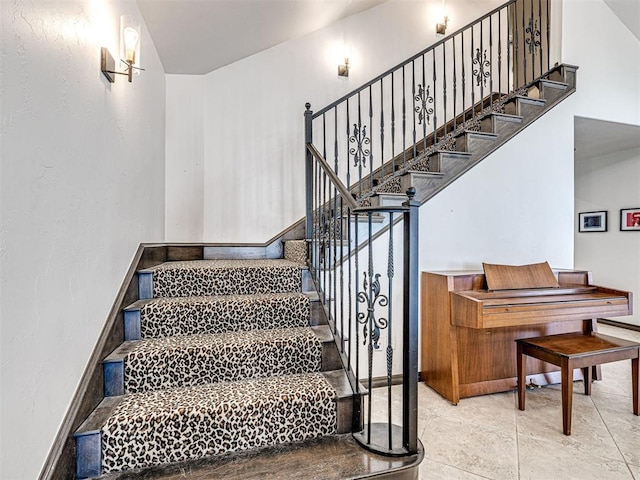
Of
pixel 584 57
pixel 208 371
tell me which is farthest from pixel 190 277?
pixel 584 57

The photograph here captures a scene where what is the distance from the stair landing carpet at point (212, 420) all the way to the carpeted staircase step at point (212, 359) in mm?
65

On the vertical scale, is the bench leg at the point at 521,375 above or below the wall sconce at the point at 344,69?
below

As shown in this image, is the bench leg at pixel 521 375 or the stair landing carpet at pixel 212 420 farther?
the bench leg at pixel 521 375

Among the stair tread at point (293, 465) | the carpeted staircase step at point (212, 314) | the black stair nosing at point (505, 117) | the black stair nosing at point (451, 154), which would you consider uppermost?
the black stair nosing at point (505, 117)

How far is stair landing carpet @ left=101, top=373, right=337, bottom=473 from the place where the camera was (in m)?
1.37

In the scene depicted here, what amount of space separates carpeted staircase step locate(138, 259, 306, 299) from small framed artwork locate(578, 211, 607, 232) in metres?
5.02

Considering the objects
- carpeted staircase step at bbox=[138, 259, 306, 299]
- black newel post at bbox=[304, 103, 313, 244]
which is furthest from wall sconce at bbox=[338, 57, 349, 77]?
carpeted staircase step at bbox=[138, 259, 306, 299]

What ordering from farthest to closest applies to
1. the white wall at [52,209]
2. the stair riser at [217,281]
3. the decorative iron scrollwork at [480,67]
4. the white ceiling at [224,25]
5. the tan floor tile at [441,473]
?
the decorative iron scrollwork at [480,67] → the white ceiling at [224,25] → the stair riser at [217,281] → the tan floor tile at [441,473] → the white wall at [52,209]

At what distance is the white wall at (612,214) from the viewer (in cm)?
464

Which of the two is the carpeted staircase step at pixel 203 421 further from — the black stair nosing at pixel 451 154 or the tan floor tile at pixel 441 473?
the black stair nosing at pixel 451 154

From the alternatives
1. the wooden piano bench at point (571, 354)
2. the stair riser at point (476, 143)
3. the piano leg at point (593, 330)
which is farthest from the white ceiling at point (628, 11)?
the wooden piano bench at point (571, 354)

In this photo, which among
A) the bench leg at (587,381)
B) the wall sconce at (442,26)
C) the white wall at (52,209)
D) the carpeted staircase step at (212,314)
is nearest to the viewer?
the white wall at (52,209)

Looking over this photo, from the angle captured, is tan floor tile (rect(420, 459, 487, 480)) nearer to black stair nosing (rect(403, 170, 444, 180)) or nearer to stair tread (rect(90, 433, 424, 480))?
stair tread (rect(90, 433, 424, 480))

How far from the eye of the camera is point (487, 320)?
7.63ft
